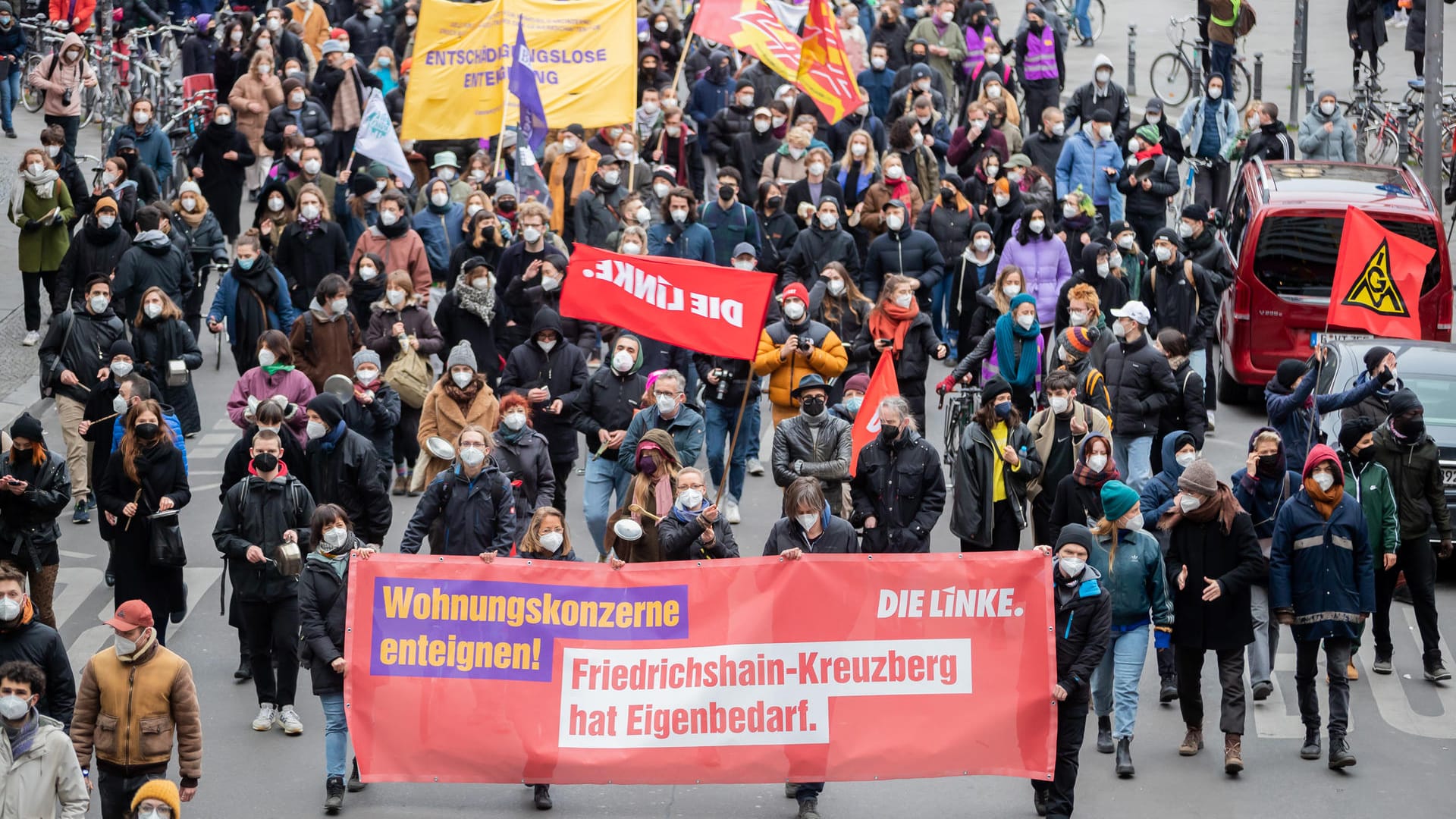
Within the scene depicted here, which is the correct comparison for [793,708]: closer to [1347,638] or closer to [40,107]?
[1347,638]

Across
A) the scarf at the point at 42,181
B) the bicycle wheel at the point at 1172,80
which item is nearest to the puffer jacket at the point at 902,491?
the scarf at the point at 42,181

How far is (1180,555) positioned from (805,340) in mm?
3911

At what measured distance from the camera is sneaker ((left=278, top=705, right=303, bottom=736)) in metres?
11.4

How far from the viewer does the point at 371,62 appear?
26516 millimetres

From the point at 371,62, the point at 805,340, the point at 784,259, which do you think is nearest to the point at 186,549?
the point at 805,340

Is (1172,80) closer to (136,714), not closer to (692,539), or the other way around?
(692,539)

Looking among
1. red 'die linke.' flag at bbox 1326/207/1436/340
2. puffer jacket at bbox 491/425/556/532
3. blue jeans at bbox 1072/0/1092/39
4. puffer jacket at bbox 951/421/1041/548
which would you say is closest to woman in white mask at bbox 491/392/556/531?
puffer jacket at bbox 491/425/556/532

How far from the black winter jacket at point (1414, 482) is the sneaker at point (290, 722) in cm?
632

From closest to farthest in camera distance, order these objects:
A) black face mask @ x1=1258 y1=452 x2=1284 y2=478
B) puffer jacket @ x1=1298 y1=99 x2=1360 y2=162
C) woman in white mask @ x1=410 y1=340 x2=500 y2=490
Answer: black face mask @ x1=1258 y1=452 x2=1284 y2=478
woman in white mask @ x1=410 y1=340 x2=500 y2=490
puffer jacket @ x1=1298 y1=99 x2=1360 y2=162

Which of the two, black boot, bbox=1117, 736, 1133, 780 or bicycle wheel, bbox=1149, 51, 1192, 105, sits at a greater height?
bicycle wheel, bbox=1149, 51, 1192, 105

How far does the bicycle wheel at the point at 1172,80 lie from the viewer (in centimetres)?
2925

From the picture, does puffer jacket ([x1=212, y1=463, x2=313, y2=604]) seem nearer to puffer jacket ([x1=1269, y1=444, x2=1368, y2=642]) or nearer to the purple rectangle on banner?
the purple rectangle on banner

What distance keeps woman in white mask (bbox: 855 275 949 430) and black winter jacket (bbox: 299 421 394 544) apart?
164 inches

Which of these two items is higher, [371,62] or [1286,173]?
[371,62]
